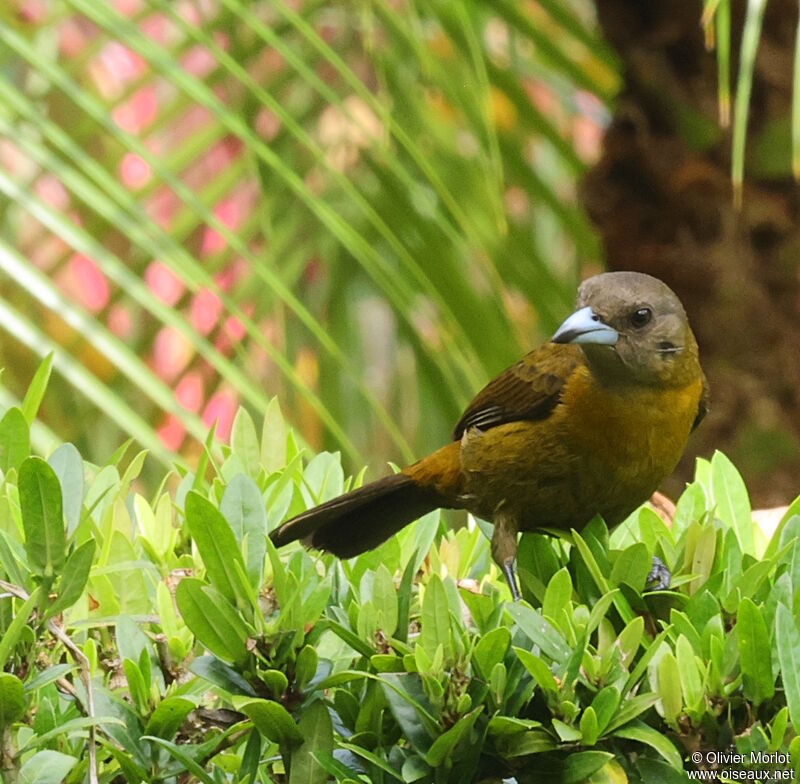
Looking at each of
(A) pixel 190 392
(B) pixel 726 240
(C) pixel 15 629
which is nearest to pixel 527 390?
(C) pixel 15 629

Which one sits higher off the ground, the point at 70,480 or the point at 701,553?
the point at 70,480

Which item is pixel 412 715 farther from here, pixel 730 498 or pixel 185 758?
pixel 730 498

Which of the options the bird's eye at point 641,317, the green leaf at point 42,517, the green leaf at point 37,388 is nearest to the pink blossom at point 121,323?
the bird's eye at point 641,317

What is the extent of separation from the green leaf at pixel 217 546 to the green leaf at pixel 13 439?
1.53ft

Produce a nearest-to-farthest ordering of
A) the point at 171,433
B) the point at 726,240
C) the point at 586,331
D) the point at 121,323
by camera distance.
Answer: the point at 586,331 → the point at 726,240 → the point at 171,433 → the point at 121,323

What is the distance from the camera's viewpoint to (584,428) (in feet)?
7.07

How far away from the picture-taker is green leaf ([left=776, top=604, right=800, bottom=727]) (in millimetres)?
1200

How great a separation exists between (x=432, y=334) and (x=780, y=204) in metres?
1.36

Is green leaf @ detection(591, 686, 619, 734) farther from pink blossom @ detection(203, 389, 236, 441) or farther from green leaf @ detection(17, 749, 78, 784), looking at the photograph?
pink blossom @ detection(203, 389, 236, 441)

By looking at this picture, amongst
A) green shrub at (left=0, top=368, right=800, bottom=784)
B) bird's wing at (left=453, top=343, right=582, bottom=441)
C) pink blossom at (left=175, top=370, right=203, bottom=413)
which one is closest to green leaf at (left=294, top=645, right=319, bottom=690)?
green shrub at (left=0, top=368, right=800, bottom=784)

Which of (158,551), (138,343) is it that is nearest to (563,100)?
(138,343)

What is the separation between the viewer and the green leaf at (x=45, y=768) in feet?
3.96

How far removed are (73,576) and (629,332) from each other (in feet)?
3.87

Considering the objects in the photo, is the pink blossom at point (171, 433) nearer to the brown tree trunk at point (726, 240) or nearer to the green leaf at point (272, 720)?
the brown tree trunk at point (726, 240)
